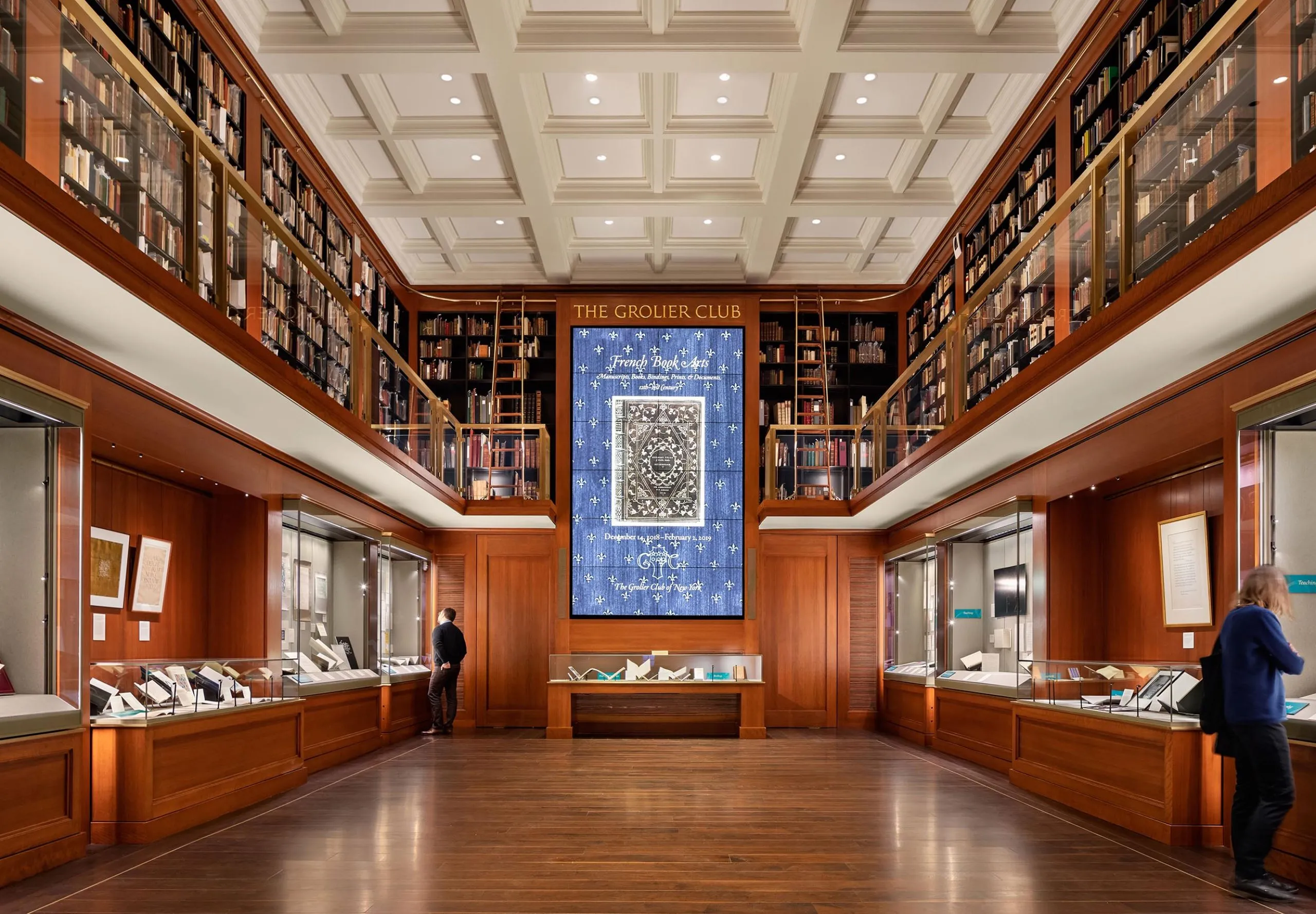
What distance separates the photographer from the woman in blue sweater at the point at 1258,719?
483 centimetres

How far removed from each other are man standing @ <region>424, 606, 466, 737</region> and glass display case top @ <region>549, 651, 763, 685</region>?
1261 millimetres

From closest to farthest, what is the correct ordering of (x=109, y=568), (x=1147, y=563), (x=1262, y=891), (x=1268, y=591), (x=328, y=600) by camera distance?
(x=1262, y=891) → (x=1268, y=591) → (x=109, y=568) → (x=1147, y=563) → (x=328, y=600)

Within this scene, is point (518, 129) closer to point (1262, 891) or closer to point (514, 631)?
point (514, 631)

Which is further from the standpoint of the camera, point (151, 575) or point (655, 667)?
point (655, 667)

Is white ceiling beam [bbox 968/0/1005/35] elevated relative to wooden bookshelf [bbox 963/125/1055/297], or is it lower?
elevated

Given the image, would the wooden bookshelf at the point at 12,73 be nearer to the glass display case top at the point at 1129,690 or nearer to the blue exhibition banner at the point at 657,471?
the glass display case top at the point at 1129,690

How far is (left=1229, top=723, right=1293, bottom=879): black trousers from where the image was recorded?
4.82 m

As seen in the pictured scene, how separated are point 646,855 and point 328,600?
5782 mm

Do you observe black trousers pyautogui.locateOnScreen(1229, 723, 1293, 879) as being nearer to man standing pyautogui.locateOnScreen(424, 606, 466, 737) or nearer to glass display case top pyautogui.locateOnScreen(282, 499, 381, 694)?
glass display case top pyautogui.locateOnScreen(282, 499, 381, 694)

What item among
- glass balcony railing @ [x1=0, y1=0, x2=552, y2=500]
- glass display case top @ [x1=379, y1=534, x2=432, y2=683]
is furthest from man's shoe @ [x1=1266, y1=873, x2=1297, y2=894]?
glass display case top @ [x1=379, y1=534, x2=432, y2=683]

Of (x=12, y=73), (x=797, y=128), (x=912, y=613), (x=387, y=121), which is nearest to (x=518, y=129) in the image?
(x=387, y=121)

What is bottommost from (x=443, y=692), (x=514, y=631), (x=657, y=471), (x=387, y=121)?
(x=443, y=692)

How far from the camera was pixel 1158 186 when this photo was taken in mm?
5594

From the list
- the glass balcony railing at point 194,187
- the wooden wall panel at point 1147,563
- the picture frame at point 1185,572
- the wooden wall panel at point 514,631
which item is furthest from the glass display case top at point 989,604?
the glass balcony railing at point 194,187
